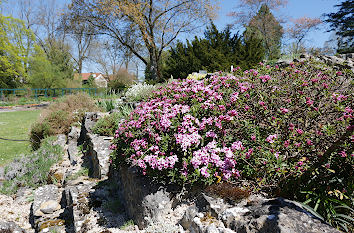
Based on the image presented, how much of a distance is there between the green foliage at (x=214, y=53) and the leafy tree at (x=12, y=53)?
2138 cm

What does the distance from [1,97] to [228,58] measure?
21706mm

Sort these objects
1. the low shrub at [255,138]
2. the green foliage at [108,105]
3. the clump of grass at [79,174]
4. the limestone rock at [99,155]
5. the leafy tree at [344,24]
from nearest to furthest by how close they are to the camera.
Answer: the low shrub at [255,138] < the limestone rock at [99,155] < the clump of grass at [79,174] < the green foliage at [108,105] < the leafy tree at [344,24]

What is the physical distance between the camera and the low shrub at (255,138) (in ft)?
6.64

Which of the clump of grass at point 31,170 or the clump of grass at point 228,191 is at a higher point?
the clump of grass at point 228,191

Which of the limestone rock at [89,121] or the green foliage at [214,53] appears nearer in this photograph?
the limestone rock at [89,121]

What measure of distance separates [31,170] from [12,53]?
29.2 m

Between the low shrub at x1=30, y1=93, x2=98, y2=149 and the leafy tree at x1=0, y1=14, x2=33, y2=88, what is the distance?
24.8 metres

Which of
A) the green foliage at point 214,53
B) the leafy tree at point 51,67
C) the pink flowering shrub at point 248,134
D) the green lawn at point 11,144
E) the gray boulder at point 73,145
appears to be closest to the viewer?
the pink flowering shrub at point 248,134

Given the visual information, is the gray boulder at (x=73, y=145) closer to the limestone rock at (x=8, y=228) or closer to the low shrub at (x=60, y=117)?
the low shrub at (x=60, y=117)

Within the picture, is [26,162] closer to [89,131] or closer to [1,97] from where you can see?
[89,131]

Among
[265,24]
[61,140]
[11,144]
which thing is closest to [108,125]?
[61,140]

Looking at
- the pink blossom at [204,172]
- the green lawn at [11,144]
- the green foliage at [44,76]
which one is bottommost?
the green lawn at [11,144]

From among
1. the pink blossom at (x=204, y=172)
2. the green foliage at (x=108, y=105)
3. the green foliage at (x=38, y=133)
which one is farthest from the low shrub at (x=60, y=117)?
the pink blossom at (x=204, y=172)

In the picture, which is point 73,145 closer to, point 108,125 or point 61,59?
point 108,125
